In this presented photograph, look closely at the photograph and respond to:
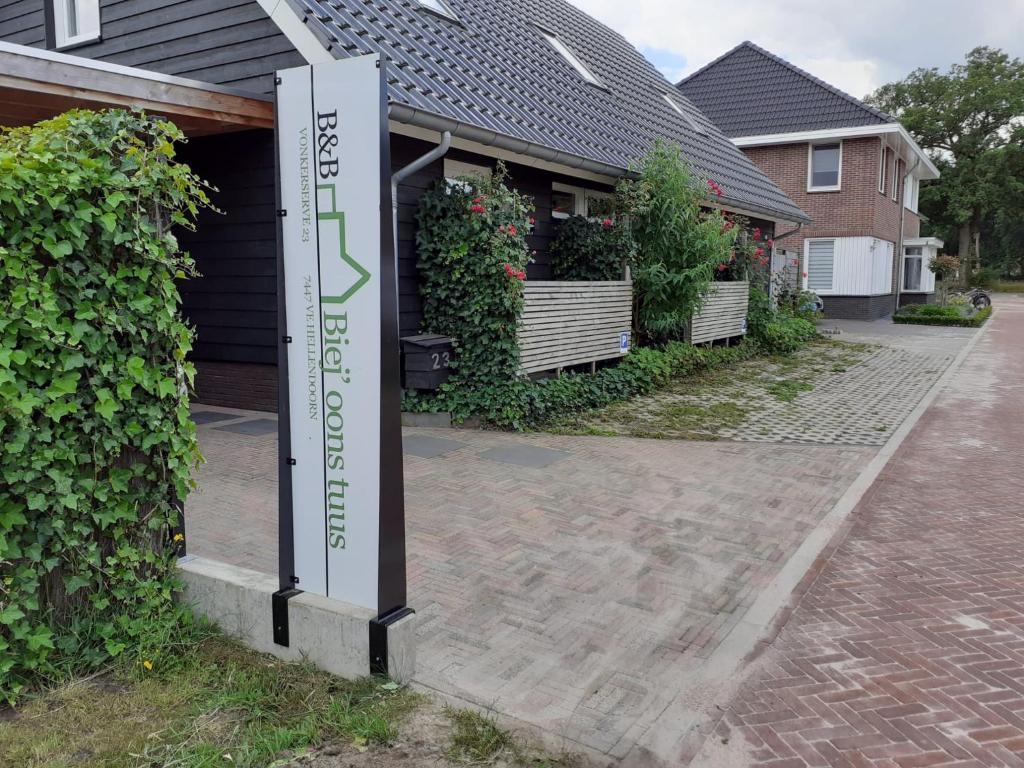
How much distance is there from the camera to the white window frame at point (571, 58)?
14.0 metres

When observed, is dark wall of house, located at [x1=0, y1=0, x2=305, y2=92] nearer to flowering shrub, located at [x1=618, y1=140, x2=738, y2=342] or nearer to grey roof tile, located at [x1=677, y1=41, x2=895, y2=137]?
flowering shrub, located at [x1=618, y1=140, x2=738, y2=342]

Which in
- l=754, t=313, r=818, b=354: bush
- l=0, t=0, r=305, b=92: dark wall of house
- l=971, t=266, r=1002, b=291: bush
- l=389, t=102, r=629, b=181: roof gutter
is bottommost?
l=754, t=313, r=818, b=354: bush

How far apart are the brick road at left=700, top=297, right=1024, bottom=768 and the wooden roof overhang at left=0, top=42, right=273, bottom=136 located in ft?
20.3

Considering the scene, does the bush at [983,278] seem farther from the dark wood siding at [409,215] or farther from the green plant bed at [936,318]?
the dark wood siding at [409,215]

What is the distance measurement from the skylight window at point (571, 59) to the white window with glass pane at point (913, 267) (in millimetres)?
23988

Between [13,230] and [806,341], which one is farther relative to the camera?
[806,341]

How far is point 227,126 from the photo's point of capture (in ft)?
27.6

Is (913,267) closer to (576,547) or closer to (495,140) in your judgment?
(495,140)

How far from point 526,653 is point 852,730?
Result: 4.41ft

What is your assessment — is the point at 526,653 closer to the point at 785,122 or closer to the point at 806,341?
the point at 806,341

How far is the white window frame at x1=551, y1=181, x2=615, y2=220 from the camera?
11.5 metres

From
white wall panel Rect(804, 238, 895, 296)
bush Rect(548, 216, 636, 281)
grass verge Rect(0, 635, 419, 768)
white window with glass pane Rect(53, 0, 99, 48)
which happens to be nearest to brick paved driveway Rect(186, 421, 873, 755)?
grass verge Rect(0, 635, 419, 768)

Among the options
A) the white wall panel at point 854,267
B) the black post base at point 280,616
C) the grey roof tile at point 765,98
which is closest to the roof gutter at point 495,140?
the black post base at point 280,616

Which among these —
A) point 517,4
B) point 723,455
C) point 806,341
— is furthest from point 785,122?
point 723,455
